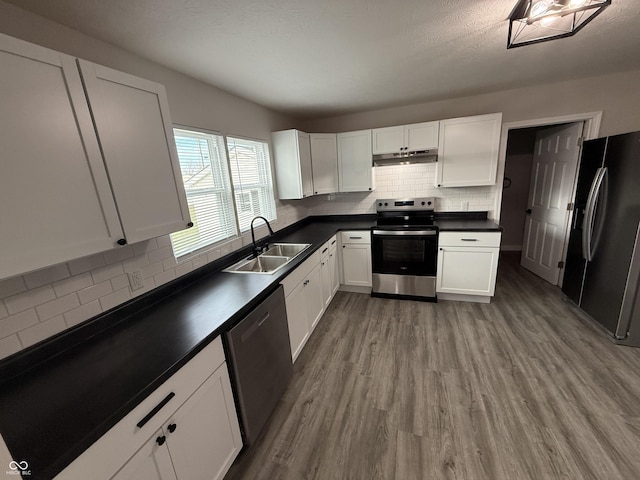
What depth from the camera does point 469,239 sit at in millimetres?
2877

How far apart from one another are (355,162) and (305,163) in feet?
2.35

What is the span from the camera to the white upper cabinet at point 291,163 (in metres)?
3.00

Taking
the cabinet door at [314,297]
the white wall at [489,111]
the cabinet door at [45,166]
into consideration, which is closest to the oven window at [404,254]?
the white wall at [489,111]

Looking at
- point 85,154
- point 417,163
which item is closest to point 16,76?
point 85,154

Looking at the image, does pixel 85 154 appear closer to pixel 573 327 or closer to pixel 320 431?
pixel 320 431

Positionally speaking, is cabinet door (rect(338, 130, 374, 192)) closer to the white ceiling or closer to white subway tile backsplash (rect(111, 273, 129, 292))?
the white ceiling

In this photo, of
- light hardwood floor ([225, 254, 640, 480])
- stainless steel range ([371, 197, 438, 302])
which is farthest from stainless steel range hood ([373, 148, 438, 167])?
light hardwood floor ([225, 254, 640, 480])

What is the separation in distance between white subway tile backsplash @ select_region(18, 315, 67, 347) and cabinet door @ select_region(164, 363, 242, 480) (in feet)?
2.32

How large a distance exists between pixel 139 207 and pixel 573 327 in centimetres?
370

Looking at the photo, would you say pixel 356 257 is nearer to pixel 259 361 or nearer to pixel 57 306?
pixel 259 361

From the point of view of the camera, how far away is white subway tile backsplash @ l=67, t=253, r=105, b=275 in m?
1.26

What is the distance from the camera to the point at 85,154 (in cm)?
105

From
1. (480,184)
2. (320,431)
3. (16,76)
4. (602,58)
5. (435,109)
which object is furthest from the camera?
(435,109)

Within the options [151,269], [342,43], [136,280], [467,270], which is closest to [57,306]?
[136,280]
